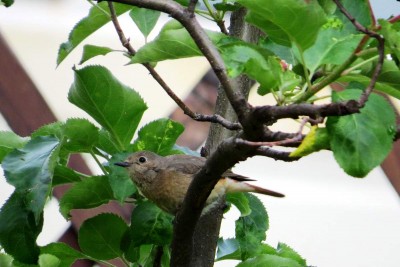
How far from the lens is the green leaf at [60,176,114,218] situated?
980 mm

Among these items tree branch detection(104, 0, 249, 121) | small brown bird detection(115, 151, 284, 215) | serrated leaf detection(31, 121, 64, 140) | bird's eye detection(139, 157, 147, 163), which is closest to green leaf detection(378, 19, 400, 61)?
tree branch detection(104, 0, 249, 121)

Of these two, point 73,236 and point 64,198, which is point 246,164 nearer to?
point 73,236

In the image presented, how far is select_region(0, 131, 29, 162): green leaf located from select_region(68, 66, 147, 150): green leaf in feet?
0.26

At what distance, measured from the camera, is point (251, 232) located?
1.01 meters

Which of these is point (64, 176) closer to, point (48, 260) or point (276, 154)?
point (48, 260)

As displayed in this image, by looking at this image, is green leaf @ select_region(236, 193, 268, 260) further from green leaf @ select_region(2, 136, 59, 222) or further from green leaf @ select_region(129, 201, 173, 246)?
green leaf @ select_region(2, 136, 59, 222)

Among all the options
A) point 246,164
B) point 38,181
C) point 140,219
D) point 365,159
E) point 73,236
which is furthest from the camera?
point 246,164

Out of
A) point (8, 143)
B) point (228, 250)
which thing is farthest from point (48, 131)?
point (228, 250)

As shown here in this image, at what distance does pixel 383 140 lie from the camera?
0.63 metres

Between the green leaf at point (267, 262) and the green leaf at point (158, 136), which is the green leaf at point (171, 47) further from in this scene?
the green leaf at point (267, 262)

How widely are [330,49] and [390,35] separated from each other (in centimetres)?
9

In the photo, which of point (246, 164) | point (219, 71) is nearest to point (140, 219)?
point (219, 71)

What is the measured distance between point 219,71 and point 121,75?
5.50 ft

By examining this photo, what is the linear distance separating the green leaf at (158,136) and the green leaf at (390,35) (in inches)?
17.3
